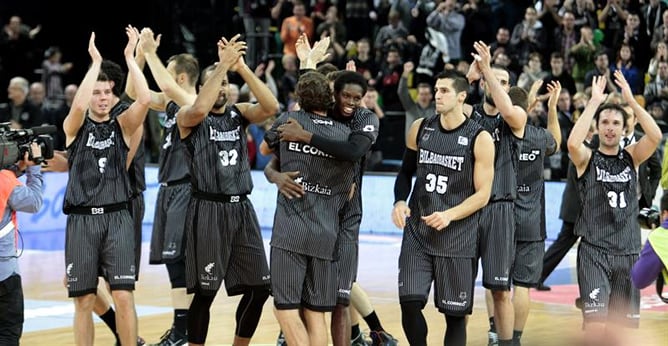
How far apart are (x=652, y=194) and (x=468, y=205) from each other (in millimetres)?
4668

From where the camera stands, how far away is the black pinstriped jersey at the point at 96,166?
9.02 m

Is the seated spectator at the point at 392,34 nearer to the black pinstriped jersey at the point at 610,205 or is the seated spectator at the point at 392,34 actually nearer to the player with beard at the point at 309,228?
the black pinstriped jersey at the point at 610,205

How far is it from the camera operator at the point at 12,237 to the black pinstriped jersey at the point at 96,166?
100 cm

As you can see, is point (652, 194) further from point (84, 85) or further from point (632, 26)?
point (632, 26)

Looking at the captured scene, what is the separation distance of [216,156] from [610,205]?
9.99 feet

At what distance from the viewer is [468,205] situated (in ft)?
28.2

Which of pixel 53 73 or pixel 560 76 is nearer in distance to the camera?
pixel 560 76

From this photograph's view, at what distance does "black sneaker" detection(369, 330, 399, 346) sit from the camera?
1021 centimetres

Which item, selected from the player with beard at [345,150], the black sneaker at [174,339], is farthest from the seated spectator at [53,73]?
the player with beard at [345,150]

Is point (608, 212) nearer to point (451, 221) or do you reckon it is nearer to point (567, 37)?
point (451, 221)

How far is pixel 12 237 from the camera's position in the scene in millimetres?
7996

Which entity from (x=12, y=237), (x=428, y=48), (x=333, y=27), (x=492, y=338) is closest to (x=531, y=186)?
(x=492, y=338)

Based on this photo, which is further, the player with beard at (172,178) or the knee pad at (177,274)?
the knee pad at (177,274)

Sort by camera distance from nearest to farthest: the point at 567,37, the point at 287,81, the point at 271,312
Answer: the point at 271,312
the point at 567,37
the point at 287,81
